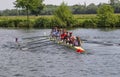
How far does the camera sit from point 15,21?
109750mm

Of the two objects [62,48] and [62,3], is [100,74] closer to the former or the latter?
[62,48]

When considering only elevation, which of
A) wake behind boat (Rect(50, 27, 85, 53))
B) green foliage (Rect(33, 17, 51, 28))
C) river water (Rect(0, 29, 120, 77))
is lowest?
green foliage (Rect(33, 17, 51, 28))

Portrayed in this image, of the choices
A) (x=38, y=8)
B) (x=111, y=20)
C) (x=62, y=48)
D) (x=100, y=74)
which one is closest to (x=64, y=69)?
(x=100, y=74)

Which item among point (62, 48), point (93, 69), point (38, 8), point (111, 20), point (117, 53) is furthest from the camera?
point (38, 8)

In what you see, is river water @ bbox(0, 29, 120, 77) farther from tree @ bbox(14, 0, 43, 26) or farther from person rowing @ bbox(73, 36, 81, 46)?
tree @ bbox(14, 0, 43, 26)

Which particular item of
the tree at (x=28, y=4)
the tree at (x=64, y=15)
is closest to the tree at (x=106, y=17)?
the tree at (x=64, y=15)

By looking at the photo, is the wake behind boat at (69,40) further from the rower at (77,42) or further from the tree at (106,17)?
the tree at (106,17)

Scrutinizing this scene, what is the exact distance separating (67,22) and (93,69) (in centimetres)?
7045

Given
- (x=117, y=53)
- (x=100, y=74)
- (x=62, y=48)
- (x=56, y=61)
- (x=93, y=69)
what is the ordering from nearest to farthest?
(x=100, y=74)
(x=93, y=69)
(x=56, y=61)
(x=117, y=53)
(x=62, y=48)

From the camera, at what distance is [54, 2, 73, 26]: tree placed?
335 feet

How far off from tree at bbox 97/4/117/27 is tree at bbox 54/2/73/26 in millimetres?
8580

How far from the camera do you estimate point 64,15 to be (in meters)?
102

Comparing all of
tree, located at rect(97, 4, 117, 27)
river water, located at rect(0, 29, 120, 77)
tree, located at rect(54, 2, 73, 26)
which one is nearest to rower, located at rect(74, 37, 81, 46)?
river water, located at rect(0, 29, 120, 77)

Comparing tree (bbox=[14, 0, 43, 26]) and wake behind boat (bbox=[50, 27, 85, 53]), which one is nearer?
wake behind boat (bbox=[50, 27, 85, 53])
